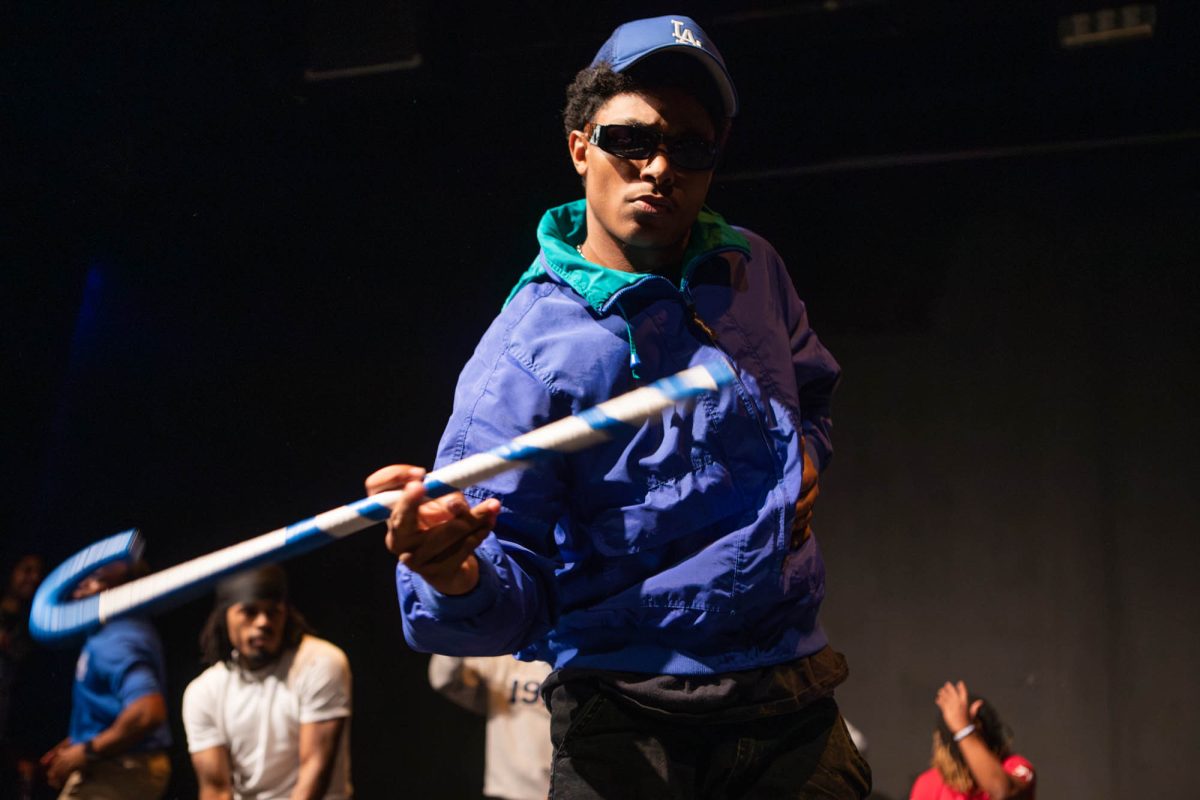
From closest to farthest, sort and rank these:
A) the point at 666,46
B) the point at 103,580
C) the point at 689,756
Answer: the point at 689,756
the point at 666,46
the point at 103,580

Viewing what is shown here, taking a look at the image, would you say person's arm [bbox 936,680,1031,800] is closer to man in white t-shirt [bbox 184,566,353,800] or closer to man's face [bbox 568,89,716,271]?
man in white t-shirt [bbox 184,566,353,800]

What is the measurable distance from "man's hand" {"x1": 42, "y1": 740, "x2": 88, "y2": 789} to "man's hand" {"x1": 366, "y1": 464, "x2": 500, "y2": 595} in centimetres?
188

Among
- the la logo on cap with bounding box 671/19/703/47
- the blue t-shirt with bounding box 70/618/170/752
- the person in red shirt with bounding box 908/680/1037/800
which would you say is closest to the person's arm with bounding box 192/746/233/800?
the blue t-shirt with bounding box 70/618/170/752

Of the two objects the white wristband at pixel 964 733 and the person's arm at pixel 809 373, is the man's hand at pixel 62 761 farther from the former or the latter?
the white wristband at pixel 964 733

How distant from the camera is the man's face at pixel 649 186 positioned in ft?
4.33

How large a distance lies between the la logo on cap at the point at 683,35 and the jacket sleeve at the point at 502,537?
410mm

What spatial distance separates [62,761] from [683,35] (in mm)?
2148

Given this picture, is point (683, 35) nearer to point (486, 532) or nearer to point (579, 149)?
point (579, 149)

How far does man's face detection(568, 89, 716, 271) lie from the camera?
4.33ft

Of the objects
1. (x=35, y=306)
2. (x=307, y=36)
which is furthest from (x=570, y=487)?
(x=307, y=36)

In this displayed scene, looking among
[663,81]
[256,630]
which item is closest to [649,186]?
[663,81]

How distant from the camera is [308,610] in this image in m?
3.22

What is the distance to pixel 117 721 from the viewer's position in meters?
2.68

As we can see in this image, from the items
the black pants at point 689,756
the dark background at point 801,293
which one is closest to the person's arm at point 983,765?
the dark background at point 801,293
